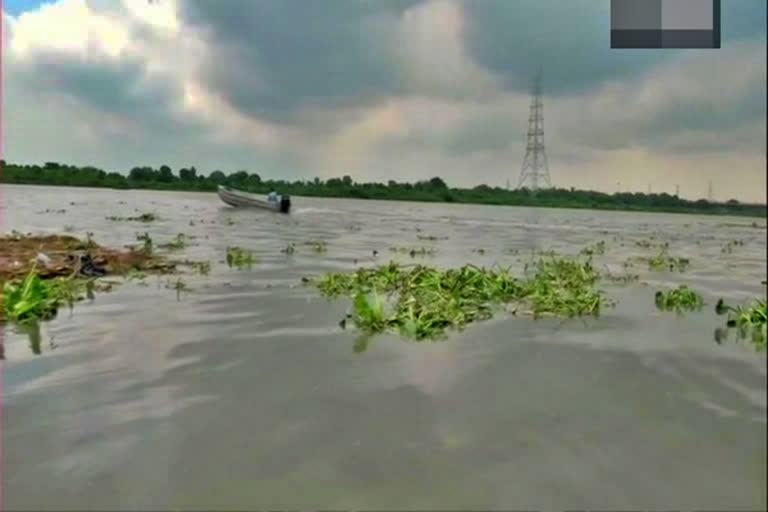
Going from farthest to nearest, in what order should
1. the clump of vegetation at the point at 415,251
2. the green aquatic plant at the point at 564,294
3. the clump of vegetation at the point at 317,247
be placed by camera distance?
the clump of vegetation at the point at 317,247, the clump of vegetation at the point at 415,251, the green aquatic plant at the point at 564,294

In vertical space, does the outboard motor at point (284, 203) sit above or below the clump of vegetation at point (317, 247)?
above

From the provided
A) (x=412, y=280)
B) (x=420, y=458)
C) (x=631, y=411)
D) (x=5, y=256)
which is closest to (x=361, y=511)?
(x=420, y=458)

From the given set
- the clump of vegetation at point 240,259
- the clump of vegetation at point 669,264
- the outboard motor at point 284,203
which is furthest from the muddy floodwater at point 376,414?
the outboard motor at point 284,203

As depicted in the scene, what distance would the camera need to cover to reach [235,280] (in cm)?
1004

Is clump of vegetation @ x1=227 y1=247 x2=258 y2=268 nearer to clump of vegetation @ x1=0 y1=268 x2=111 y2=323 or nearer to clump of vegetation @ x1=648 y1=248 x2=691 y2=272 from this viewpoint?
clump of vegetation @ x1=0 y1=268 x2=111 y2=323

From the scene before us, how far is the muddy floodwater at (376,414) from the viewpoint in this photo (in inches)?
83.5

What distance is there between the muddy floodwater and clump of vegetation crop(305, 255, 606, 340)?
1.06 feet

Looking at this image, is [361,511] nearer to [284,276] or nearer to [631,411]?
[631,411]

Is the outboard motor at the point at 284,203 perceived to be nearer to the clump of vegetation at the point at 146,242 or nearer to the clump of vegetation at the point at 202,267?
the clump of vegetation at the point at 146,242

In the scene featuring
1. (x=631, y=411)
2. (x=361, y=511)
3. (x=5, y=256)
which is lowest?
(x=361, y=511)

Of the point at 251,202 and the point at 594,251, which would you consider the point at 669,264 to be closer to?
the point at 594,251

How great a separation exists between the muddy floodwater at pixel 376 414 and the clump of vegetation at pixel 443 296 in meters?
0.32

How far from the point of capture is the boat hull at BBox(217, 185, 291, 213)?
3428cm

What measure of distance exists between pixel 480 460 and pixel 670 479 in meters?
1.33
